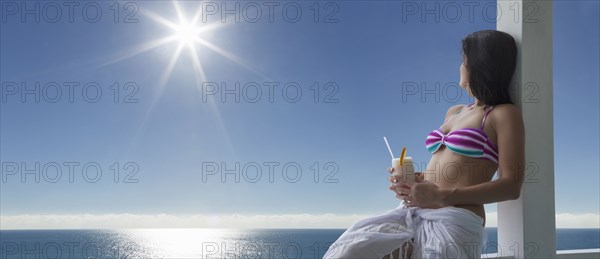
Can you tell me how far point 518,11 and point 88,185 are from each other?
35.0 metres

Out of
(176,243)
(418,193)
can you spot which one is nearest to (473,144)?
(418,193)

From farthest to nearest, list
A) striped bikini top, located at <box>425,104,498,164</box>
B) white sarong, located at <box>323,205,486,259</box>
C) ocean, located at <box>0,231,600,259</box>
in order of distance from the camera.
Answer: ocean, located at <box>0,231,600,259</box>
striped bikini top, located at <box>425,104,498,164</box>
white sarong, located at <box>323,205,486,259</box>

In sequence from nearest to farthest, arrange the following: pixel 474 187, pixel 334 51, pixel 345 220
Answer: pixel 474 187 → pixel 334 51 → pixel 345 220

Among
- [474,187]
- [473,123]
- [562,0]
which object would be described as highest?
[562,0]

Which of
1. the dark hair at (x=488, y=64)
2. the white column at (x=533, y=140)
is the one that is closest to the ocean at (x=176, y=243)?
the white column at (x=533, y=140)

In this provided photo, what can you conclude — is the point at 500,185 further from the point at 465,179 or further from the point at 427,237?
the point at 427,237

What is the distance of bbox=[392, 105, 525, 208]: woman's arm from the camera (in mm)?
1842

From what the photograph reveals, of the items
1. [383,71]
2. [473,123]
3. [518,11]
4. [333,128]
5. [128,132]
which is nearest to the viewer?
[473,123]

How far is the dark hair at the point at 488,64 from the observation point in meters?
2.03

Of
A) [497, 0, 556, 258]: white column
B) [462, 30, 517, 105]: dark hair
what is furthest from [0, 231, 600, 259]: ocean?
[462, 30, 517, 105]: dark hair

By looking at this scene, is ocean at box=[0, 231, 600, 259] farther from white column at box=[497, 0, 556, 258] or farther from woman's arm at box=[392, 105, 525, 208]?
woman's arm at box=[392, 105, 525, 208]

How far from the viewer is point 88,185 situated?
34344 millimetres

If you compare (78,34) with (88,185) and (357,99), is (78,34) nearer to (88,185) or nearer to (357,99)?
(88,185)

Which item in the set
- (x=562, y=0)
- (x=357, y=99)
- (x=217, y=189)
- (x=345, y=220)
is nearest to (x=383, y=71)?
(x=357, y=99)
